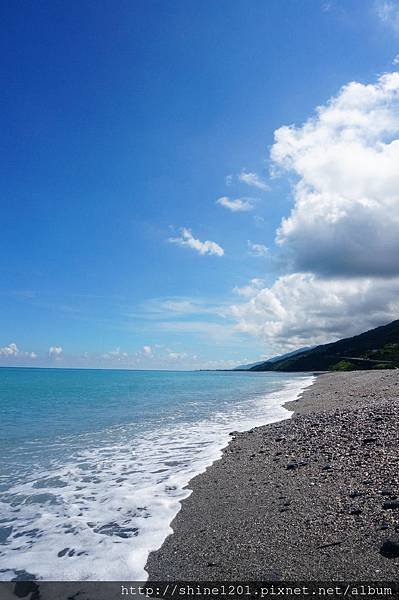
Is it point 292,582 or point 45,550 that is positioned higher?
point 292,582

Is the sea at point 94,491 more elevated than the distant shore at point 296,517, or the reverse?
the distant shore at point 296,517

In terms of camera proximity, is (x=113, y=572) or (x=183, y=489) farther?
(x=183, y=489)

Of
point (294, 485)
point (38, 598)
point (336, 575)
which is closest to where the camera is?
point (336, 575)

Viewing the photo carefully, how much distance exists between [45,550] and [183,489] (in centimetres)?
471

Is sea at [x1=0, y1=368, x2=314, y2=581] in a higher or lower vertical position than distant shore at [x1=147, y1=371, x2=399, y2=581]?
lower

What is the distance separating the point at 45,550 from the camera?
8734 mm

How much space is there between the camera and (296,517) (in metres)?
8.47

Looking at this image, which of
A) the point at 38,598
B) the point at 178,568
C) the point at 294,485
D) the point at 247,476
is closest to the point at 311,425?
the point at 247,476

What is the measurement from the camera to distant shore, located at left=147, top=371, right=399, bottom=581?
6582 millimetres

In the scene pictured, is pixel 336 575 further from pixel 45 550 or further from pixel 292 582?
pixel 45 550

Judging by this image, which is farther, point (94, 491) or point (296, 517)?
point (94, 491)

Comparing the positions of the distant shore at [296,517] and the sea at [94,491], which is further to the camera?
the sea at [94,491]

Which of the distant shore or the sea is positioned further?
the sea

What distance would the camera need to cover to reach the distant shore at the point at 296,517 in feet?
21.6
